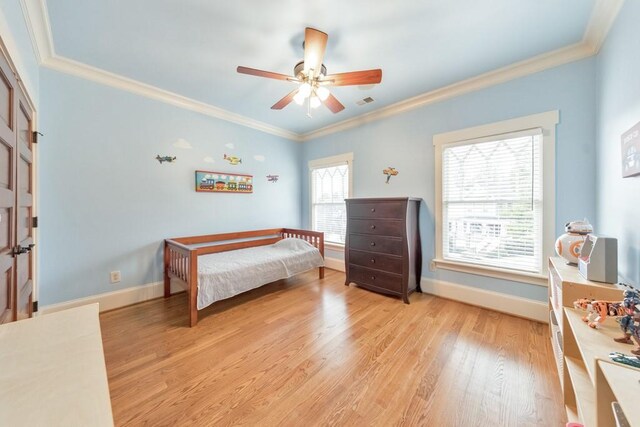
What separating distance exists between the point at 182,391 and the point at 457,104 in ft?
11.5

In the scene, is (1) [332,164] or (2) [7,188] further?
(1) [332,164]

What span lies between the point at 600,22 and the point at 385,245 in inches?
95.1

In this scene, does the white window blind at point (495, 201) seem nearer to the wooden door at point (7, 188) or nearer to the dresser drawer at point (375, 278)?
the dresser drawer at point (375, 278)

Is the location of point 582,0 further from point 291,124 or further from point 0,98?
point 0,98

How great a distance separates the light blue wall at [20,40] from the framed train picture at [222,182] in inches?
58.6

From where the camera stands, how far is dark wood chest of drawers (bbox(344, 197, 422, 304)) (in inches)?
105

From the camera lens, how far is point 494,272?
95.3 inches

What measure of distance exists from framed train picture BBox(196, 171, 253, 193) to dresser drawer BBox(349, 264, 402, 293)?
1.99m

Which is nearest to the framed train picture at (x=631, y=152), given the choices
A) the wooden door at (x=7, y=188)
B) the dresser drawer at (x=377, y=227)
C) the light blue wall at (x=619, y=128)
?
the light blue wall at (x=619, y=128)

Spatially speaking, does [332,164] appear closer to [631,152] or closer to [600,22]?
[600,22]

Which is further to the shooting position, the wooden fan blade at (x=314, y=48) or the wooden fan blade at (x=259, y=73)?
the wooden fan blade at (x=259, y=73)

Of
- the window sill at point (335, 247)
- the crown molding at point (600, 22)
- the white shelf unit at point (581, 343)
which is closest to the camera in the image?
the white shelf unit at point (581, 343)

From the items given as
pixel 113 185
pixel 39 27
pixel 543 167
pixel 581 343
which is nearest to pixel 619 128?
pixel 543 167

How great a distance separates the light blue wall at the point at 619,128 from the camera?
4.37 ft
